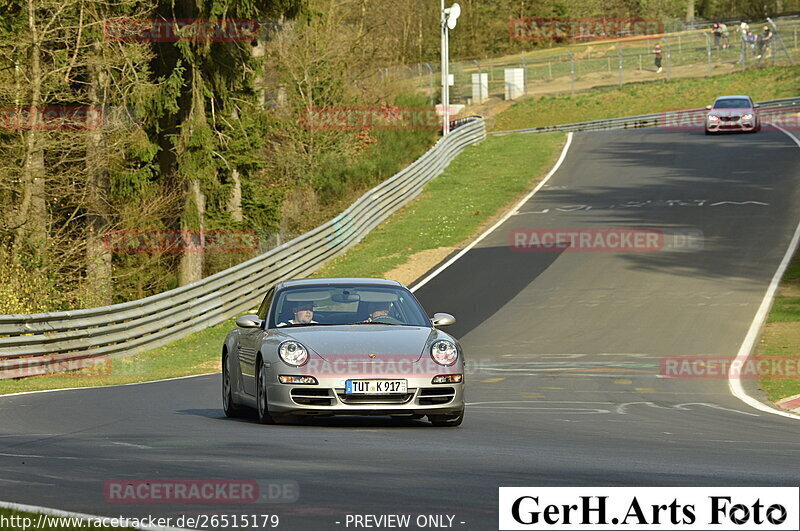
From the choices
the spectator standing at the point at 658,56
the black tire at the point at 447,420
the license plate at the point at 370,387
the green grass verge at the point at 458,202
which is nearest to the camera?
the license plate at the point at 370,387

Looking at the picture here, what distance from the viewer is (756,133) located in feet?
174

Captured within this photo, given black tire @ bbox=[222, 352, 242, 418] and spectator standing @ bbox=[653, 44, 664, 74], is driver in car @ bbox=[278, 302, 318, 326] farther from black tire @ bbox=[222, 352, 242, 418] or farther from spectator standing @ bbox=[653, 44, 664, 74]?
spectator standing @ bbox=[653, 44, 664, 74]

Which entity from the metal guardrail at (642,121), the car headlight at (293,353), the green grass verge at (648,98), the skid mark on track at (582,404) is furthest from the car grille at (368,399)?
the green grass verge at (648,98)

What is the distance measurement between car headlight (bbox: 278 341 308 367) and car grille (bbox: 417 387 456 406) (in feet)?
3.56

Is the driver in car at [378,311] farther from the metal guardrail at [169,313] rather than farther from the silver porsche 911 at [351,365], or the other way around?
the metal guardrail at [169,313]

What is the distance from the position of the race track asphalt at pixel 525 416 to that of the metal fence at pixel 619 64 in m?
43.6

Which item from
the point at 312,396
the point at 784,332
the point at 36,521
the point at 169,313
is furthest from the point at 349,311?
the point at 169,313

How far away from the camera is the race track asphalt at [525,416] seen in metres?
7.91

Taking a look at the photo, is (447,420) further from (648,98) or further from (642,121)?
(648,98)

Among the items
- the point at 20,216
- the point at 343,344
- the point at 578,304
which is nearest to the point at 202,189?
the point at 20,216

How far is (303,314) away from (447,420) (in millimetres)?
1748

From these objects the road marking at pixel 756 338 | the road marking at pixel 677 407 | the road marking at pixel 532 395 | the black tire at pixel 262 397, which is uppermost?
the black tire at pixel 262 397

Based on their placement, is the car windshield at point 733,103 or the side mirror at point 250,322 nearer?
the side mirror at point 250,322

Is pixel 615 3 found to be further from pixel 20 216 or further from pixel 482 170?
pixel 20 216
